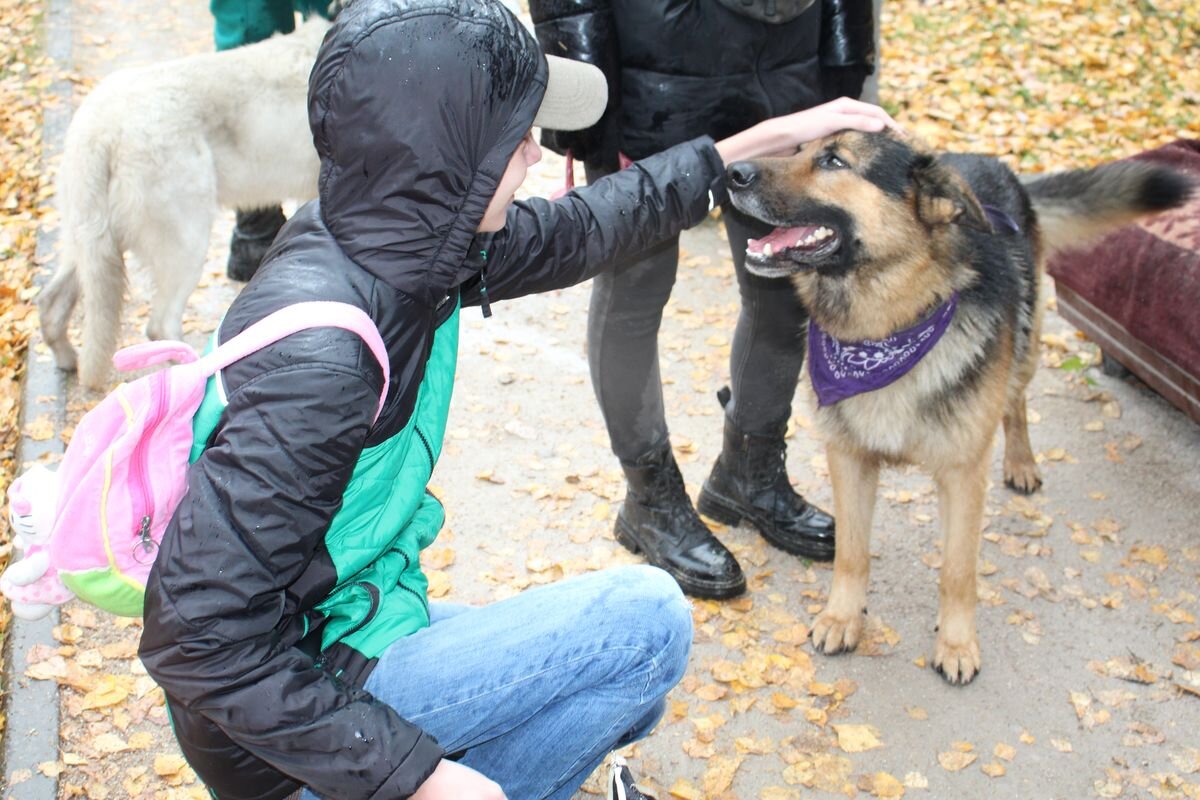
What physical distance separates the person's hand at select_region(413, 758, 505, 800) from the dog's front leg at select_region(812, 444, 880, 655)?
73.6 inches

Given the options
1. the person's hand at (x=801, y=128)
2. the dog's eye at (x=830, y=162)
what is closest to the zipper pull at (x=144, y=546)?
the person's hand at (x=801, y=128)

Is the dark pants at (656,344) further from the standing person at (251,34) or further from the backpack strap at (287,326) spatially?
the standing person at (251,34)

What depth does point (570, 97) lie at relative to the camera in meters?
2.10

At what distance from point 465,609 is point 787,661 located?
1.35m

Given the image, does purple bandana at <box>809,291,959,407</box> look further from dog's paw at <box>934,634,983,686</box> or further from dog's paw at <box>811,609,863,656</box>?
dog's paw at <box>934,634,983,686</box>

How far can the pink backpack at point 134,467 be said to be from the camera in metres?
1.67

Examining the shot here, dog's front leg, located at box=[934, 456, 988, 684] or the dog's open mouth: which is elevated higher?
the dog's open mouth

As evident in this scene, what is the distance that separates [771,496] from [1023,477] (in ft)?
3.42

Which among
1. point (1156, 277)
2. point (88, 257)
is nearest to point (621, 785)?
point (1156, 277)

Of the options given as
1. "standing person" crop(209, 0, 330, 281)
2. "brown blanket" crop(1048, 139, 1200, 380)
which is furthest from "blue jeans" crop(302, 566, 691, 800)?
"standing person" crop(209, 0, 330, 281)

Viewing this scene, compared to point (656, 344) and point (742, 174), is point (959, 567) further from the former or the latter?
point (742, 174)

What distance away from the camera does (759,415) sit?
12.1ft

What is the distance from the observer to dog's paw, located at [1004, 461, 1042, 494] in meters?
4.12

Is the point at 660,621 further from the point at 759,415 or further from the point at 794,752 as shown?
the point at 759,415
